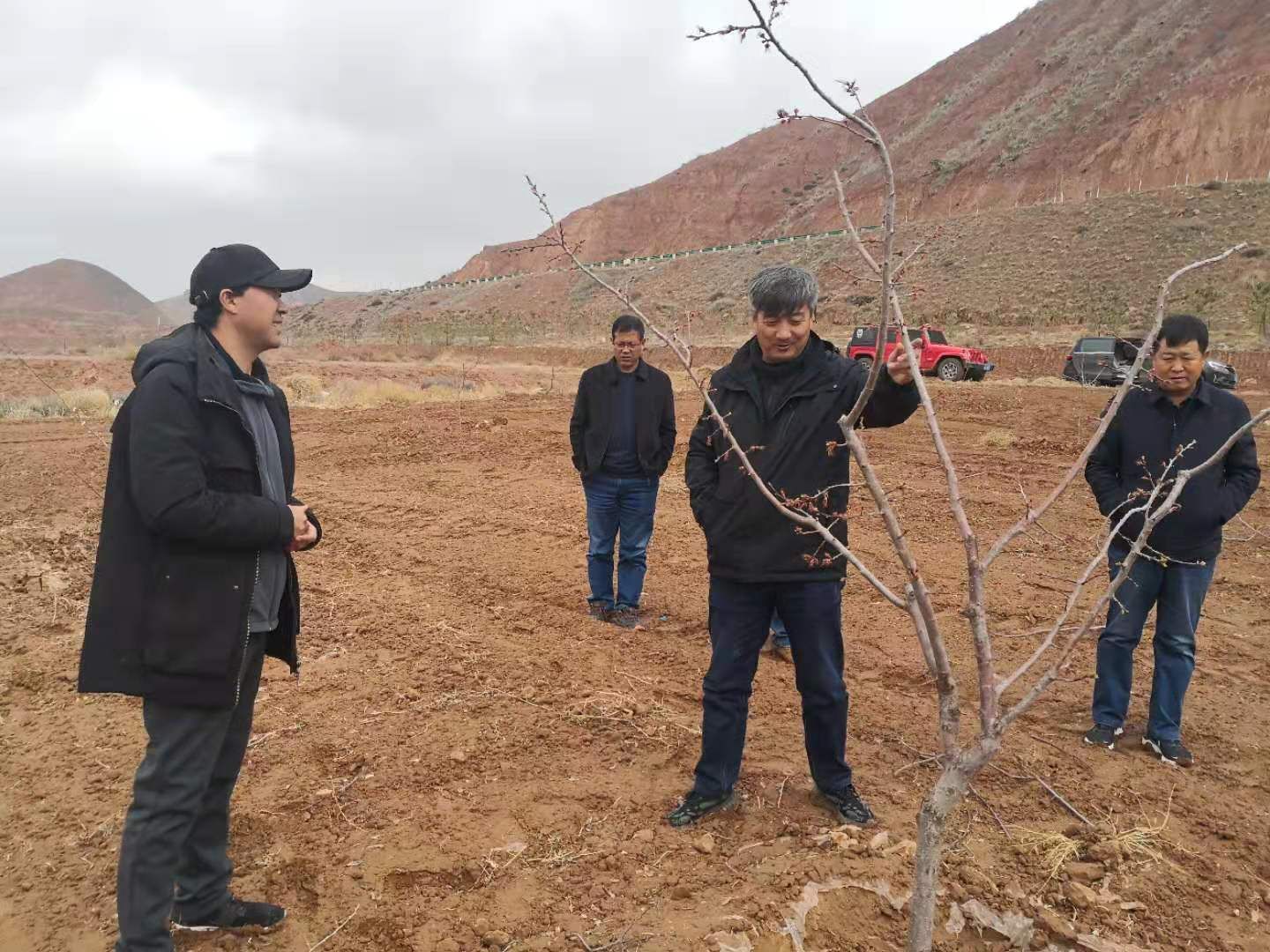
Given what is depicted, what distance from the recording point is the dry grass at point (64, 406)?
1318 cm

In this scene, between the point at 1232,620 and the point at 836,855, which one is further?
the point at 1232,620

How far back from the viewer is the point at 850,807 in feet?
8.97

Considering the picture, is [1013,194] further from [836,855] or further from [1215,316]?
[836,855]

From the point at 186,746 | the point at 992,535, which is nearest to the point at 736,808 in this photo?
the point at 186,746

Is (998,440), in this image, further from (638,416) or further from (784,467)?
(784,467)

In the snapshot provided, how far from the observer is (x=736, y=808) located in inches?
112

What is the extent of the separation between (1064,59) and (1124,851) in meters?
62.3

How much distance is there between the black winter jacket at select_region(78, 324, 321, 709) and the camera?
73.8 inches

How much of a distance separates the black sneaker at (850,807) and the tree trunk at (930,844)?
0.99 metres

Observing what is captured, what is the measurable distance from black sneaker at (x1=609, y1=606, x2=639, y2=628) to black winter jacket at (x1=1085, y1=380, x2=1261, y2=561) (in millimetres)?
2542

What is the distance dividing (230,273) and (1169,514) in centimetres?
330

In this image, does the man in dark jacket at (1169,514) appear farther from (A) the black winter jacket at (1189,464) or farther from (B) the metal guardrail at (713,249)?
(B) the metal guardrail at (713,249)

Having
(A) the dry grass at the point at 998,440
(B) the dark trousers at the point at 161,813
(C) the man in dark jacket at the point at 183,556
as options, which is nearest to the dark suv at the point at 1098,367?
(A) the dry grass at the point at 998,440

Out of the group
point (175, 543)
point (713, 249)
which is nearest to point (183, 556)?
point (175, 543)
